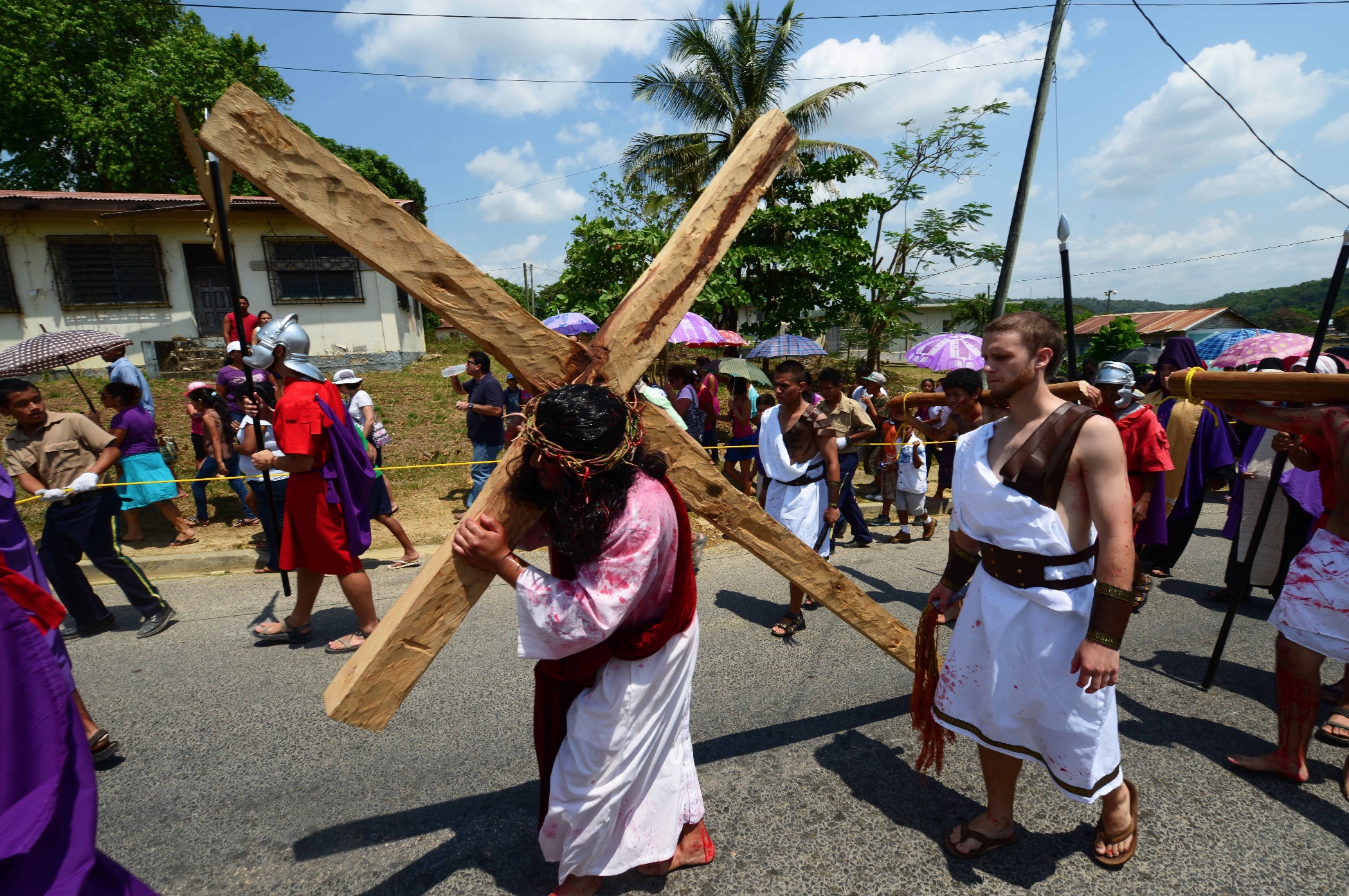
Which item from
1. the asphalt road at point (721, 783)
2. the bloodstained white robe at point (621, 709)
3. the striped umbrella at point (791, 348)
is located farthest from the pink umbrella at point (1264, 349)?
the bloodstained white robe at point (621, 709)

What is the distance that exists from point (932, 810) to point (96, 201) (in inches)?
593

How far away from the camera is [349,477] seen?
376 centimetres

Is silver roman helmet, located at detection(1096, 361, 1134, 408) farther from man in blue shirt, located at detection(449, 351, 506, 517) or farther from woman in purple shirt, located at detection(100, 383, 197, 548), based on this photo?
woman in purple shirt, located at detection(100, 383, 197, 548)

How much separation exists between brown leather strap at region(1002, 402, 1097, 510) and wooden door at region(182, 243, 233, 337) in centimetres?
1418

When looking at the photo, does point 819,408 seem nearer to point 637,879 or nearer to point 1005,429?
point 1005,429

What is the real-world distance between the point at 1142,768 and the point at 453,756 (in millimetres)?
2906

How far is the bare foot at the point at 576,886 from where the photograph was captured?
1.97 meters

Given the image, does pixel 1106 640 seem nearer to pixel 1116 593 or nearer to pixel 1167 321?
pixel 1116 593

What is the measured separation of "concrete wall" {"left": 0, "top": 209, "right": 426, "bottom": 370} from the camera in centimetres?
1128

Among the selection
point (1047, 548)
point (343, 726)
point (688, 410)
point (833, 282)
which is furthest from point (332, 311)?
point (1047, 548)

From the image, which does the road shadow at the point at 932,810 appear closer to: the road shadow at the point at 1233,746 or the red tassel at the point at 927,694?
the red tassel at the point at 927,694

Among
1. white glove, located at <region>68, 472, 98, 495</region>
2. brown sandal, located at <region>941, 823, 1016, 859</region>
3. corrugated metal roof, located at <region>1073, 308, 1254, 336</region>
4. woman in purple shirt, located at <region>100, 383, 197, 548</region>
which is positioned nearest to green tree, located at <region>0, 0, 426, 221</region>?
woman in purple shirt, located at <region>100, 383, 197, 548</region>

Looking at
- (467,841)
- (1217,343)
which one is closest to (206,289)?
(467,841)

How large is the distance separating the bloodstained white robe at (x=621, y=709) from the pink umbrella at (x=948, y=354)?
702 centimetres
